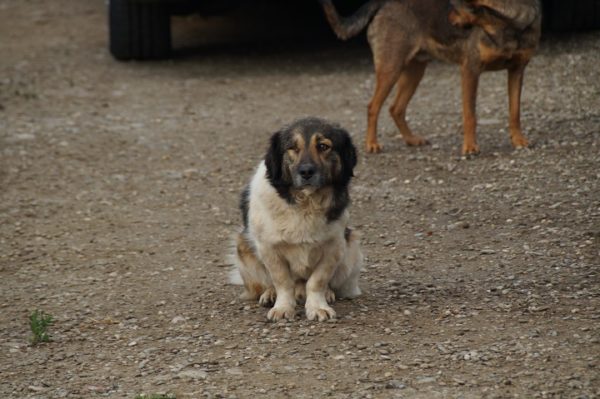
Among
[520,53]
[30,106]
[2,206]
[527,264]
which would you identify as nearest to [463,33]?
[520,53]

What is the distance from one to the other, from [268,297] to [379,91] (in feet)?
11.6

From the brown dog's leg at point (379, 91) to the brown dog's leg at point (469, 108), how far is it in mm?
579

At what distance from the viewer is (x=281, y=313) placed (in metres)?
5.31

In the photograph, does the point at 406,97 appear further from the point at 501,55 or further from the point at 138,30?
the point at 138,30

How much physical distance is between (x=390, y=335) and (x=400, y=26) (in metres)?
4.10

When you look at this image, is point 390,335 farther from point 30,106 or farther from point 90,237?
point 30,106

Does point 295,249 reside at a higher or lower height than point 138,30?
higher

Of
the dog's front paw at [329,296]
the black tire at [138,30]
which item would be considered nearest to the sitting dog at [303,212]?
the dog's front paw at [329,296]

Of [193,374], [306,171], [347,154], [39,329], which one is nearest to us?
[193,374]

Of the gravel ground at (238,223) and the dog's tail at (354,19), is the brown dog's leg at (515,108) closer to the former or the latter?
the gravel ground at (238,223)

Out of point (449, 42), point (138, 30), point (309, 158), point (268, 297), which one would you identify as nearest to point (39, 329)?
point (268, 297)

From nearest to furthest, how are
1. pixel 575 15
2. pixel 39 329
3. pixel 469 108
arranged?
pixel 39 329
pixel 469 108
pixel 575 15

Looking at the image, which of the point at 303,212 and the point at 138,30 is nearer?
the point at 303,212

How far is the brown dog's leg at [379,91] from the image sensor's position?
28.5 ft
